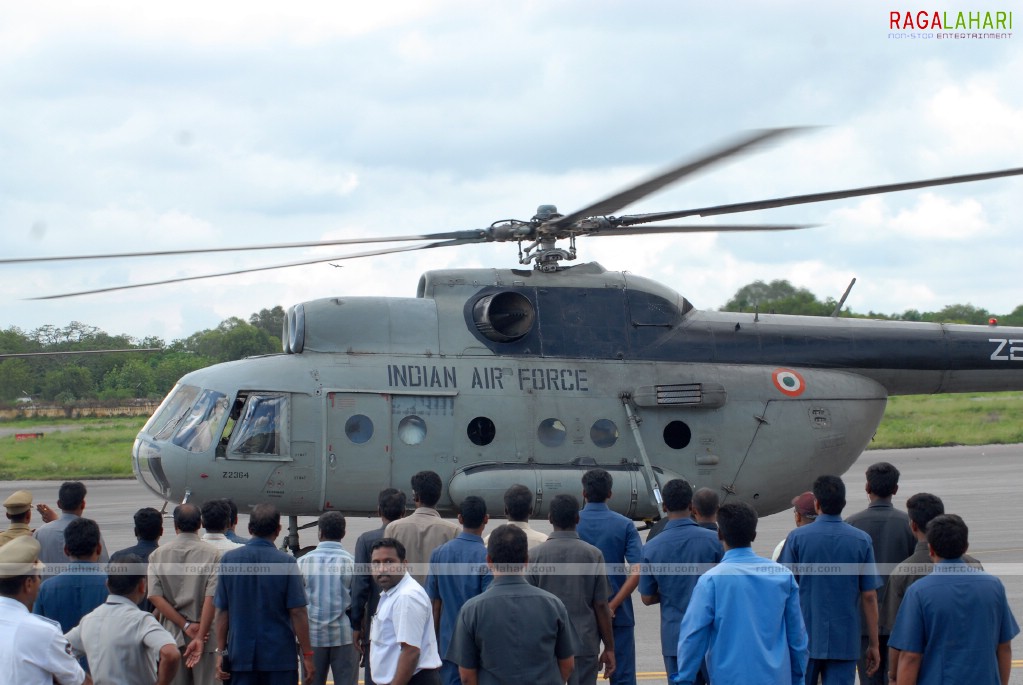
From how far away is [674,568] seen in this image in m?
6.75

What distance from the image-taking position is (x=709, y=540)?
6.75 metres

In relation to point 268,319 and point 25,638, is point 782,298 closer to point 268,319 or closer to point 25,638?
point 268,319

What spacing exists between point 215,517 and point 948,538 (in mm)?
4370

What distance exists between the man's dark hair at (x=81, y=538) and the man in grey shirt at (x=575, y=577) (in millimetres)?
2448

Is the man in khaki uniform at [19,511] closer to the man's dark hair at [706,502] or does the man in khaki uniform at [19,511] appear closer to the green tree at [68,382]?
the man's dark hair at [706,502]

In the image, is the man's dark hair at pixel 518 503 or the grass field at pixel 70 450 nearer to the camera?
the man's dark hair at pixel 518 503

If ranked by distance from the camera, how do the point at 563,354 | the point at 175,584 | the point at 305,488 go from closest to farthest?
the point at 175,584
the point at 305,488
the point at 563,354

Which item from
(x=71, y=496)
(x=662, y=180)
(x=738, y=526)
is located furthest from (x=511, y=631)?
(x=662, y=180)

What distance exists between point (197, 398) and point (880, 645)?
728cm

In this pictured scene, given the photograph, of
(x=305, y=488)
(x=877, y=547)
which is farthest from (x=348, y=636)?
(x=305, y=488)

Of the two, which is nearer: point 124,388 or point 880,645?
point 880,645

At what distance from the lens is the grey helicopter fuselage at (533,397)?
1134cm

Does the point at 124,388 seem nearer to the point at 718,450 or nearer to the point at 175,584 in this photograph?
the point at 718,450

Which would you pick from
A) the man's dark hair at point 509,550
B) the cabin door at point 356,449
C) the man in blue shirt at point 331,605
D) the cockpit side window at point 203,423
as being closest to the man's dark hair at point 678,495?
the man's dark hair at point 509,550
